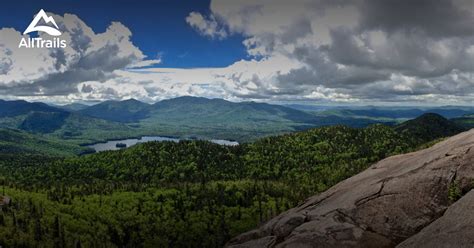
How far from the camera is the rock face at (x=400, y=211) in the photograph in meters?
41.8

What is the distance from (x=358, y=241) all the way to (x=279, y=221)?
69.0 feet

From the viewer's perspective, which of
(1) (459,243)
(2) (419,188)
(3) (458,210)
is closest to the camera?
(1) (459,243)

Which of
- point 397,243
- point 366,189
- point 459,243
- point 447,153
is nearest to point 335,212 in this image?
point 366,189

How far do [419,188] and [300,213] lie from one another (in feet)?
72.3

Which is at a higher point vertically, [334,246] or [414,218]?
[414,218]

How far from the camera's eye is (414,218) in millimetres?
47719

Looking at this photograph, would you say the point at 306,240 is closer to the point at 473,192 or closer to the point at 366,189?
the point at 366,189

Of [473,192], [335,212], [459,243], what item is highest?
[473,192]

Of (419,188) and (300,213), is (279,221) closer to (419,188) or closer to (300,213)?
(300,213)

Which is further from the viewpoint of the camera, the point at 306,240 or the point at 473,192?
the point at 306,240

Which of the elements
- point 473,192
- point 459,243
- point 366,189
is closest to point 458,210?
point 473,192

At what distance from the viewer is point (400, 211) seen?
49.8 meters

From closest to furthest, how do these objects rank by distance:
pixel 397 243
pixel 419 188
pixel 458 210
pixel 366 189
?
pixel 458 210 < pixel 397 243 < pixel 419 188 < pixel 366 189

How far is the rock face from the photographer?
137ft
